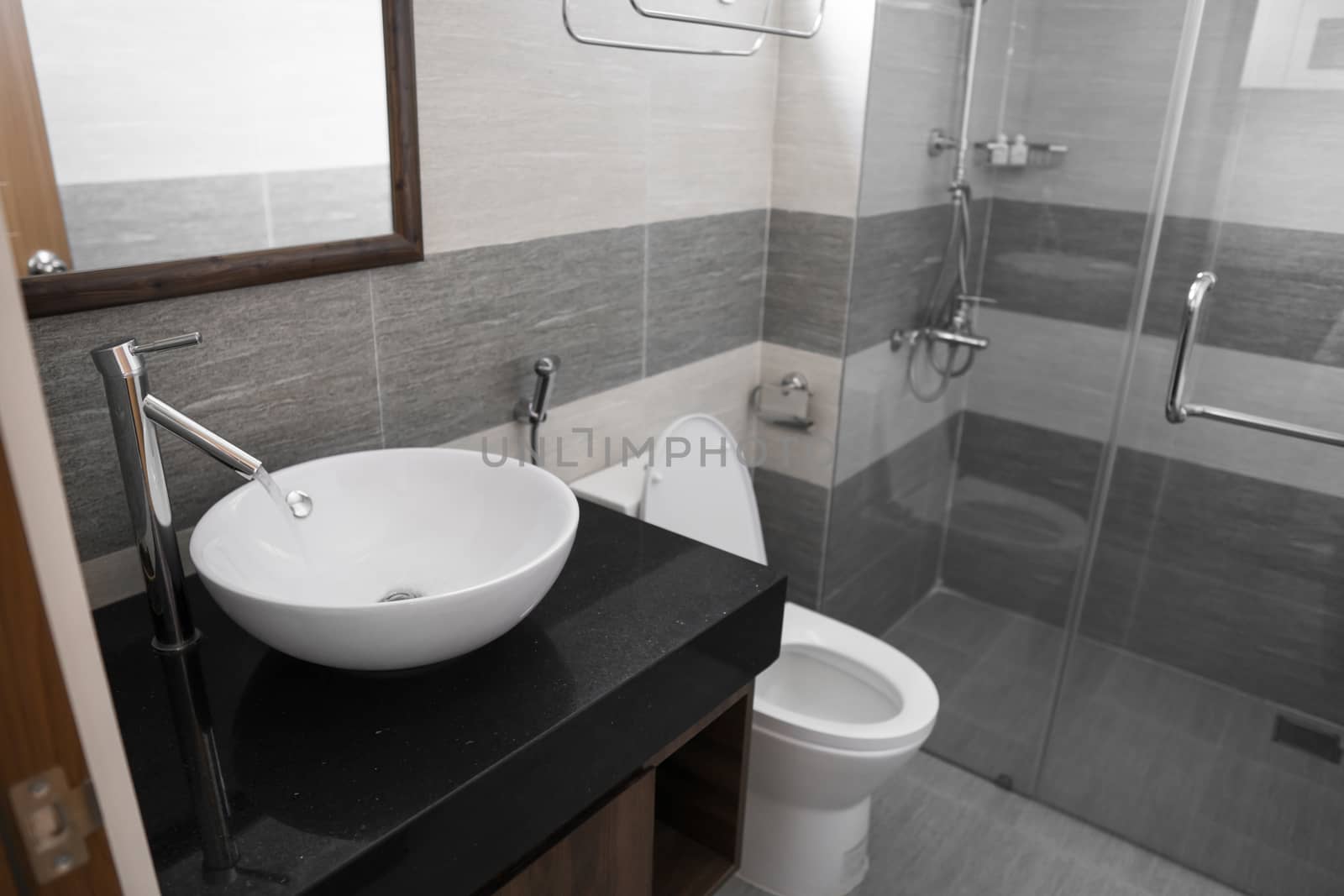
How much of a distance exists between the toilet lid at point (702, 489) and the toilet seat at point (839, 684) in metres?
0.22

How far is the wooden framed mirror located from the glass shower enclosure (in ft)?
3.55

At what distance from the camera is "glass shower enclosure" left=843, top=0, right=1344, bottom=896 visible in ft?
6.15

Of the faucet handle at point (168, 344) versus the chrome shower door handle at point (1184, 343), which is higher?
the faucet handle at point (168, 344)

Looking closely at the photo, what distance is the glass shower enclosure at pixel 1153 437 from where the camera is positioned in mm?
1874

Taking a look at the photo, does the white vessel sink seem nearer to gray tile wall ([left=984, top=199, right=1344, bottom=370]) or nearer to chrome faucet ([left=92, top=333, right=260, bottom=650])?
chrome faucet ([left=92, top=333, right=260, bottom=650])

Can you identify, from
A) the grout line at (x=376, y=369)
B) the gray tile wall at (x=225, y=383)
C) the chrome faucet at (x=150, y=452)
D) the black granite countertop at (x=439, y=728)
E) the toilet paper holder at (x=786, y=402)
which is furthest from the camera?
the toilet paper holder at (x=786, y=402)

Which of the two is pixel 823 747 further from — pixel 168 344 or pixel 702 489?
pixel 168 344

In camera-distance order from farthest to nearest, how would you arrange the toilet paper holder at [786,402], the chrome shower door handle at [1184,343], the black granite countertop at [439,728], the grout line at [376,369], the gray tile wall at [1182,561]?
1. the toilet paper holder at [786,402]
2. the gray tile wall at [1182,561]
3. the chrome shower door handle at [1184,343]
4. the grout line at [376,369]
5. the black granite countertop at [439,728]

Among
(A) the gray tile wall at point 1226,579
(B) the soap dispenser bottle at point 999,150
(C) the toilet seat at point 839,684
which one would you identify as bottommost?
(C) the toilet seat at point 839,684

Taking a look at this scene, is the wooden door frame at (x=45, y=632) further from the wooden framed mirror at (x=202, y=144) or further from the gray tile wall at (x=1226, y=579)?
the gray tile wall at (x=1226, y=579)

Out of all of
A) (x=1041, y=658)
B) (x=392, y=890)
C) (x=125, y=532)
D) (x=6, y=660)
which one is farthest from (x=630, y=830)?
(x=1041, y=658)

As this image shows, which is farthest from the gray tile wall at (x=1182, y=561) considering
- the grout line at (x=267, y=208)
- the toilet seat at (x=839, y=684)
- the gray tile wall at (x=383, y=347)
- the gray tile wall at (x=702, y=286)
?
the grout line at (x=267, y=208)

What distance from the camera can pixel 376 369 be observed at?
1.52 metres

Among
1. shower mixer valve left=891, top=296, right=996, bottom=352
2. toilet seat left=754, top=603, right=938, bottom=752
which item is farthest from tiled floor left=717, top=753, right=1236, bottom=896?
shower mixer valve left=891, top=296, right=996, bottom=352
